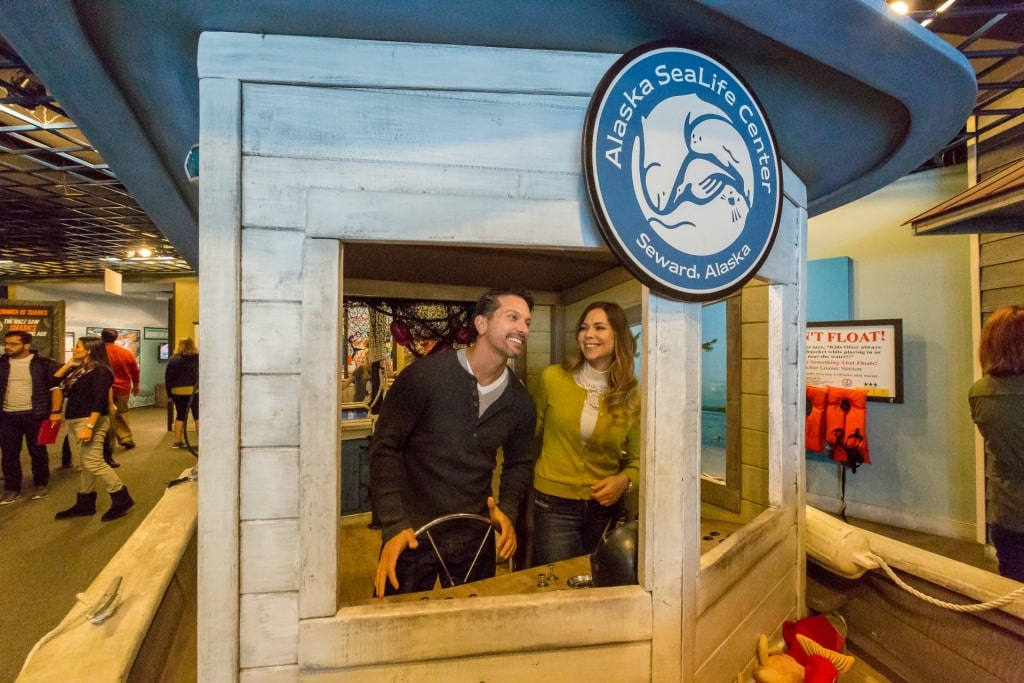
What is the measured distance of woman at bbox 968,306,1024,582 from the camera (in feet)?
6.81

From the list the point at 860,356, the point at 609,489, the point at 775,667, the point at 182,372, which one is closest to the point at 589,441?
the point at 609,489

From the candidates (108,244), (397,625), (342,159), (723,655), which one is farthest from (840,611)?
(108,244)

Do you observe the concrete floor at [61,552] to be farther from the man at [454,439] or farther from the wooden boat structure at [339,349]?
the wooden boat structure at [339,349]

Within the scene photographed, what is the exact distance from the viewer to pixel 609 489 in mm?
2027

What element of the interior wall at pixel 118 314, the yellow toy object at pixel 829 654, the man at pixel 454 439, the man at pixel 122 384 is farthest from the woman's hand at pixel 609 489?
the interior wall at pixel 118 314

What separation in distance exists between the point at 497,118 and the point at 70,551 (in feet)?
16.6

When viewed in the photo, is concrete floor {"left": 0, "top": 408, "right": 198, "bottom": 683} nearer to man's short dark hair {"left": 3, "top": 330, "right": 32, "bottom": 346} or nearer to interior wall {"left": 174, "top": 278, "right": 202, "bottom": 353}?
man's short dark hair {"left": 3, "top": 330, "right": 32, "bottom": 346}

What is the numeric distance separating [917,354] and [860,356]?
1.46 ft

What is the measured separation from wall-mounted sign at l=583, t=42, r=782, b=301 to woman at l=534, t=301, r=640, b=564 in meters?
0.82

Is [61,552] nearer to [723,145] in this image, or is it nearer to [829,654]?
[829,654]

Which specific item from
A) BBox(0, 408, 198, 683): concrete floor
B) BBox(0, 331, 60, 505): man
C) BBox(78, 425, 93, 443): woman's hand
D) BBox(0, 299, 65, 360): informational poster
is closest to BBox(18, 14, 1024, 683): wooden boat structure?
BBox(0, 408, 198, 683): concrete floor

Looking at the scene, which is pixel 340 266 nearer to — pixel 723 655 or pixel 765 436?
pixel 723 655

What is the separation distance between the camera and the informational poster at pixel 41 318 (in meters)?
8.00

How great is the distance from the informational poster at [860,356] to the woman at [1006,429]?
2202 millimetres
